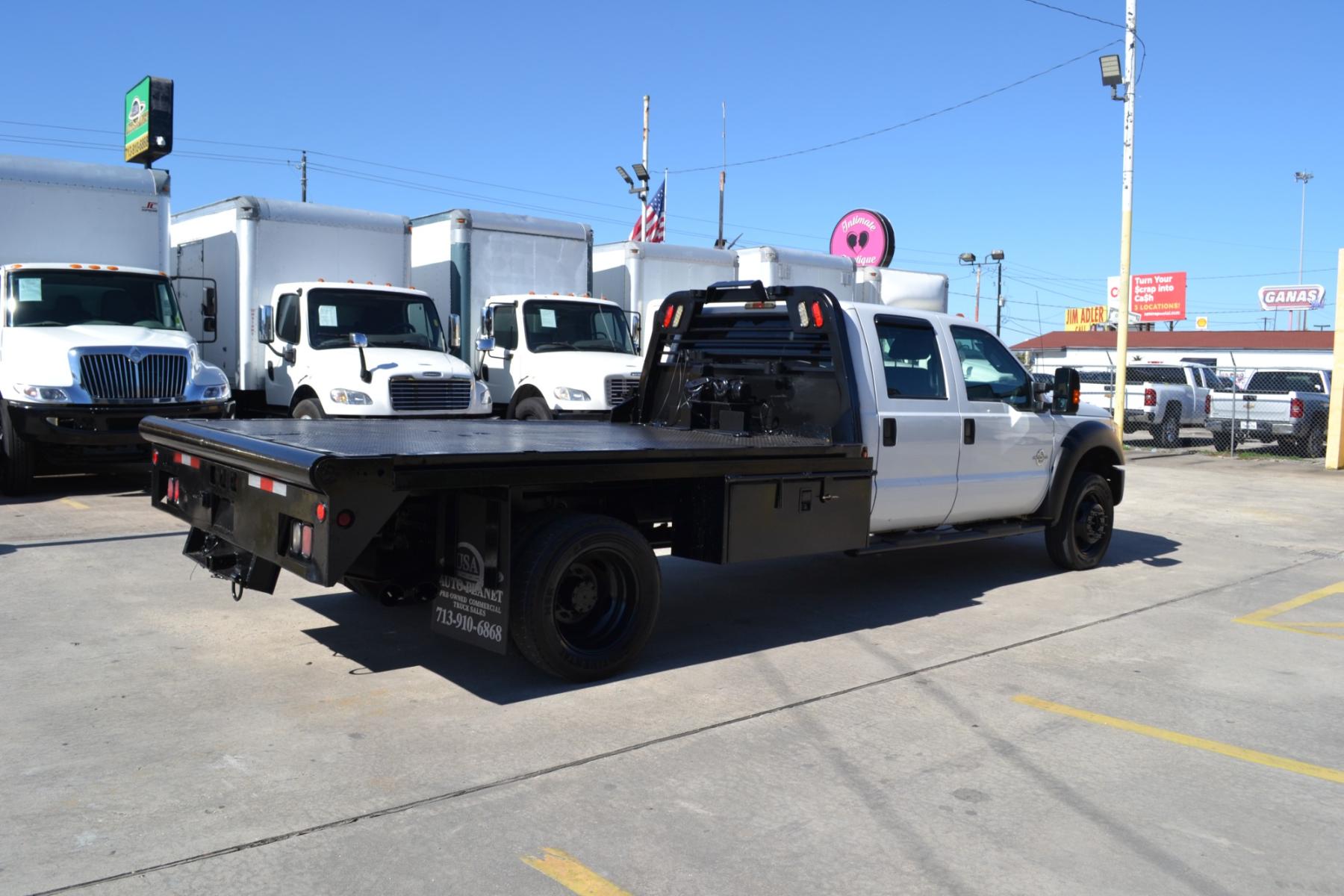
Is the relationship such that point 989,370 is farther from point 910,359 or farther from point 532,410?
point 532,410

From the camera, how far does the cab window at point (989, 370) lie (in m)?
8.20

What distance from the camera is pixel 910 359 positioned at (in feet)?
25.5

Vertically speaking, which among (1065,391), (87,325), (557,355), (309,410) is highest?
(87,325)

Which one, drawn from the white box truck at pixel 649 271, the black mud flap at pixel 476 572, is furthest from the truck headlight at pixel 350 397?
the black mud flap at pixel 476 572

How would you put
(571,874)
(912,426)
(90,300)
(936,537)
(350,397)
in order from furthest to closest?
(90,300) < (350,397) < (936,537) < (912,426) < (571,874)

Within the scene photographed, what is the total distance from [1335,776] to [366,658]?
4.71 metres

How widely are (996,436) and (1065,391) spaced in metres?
0.87

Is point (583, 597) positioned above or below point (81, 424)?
Answer: below

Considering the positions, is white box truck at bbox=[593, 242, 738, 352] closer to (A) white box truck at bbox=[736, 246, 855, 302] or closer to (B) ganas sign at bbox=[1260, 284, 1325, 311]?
Result: (A) white box truck at bbox=[736, 246, 855, 302]

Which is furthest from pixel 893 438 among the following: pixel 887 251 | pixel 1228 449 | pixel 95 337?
pixel 1228 449

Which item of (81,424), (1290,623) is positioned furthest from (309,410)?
(1290,623)

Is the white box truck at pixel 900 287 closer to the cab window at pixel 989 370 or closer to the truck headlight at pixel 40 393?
the cab window at pixel 989 370

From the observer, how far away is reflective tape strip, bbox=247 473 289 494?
5039mm

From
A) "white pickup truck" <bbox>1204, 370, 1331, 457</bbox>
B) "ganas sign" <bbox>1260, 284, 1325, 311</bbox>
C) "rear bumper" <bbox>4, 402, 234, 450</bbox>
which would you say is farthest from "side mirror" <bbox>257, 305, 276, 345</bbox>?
"ganas sign" <bbox>1260, 284, 1325, 311</bbox>
